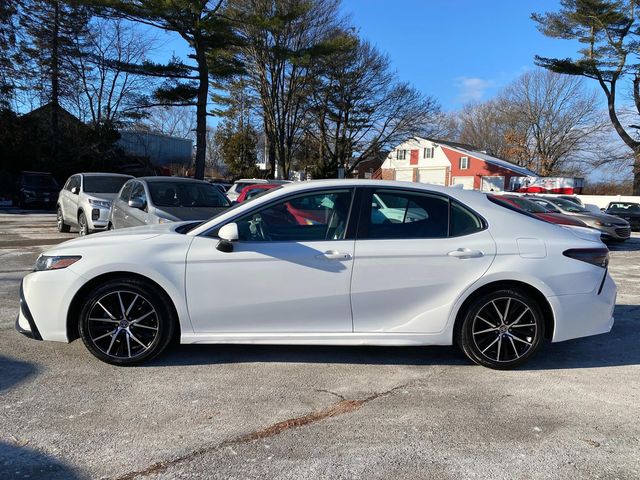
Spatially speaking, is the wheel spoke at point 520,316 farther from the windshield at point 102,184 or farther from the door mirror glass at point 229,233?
the windshield at point 102,184

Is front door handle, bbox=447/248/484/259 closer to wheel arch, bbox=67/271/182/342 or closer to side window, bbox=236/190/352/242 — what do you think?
side window, bbox=236/190/352/242

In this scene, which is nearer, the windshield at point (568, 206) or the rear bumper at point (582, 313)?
the rear bumper at point (582, 313)

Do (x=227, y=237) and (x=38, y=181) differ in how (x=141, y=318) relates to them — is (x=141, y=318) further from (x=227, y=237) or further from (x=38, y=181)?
(x=38, y=181)

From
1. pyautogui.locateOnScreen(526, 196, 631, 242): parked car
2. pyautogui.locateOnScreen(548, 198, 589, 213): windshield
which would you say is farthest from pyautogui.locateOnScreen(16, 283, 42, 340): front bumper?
pyautogui.locateOnScreen(548, 198, 589, 213): windshield

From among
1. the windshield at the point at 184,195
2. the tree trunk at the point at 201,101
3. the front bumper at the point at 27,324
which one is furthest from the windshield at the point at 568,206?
the tree trunk at the point at 201,101

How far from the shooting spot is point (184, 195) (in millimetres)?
8961

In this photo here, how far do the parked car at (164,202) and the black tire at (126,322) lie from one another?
3.71 meters

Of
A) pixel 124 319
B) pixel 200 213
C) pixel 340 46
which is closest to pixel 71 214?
pixel 200 213

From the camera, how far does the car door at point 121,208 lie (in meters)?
9.16

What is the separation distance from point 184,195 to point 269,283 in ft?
17.6

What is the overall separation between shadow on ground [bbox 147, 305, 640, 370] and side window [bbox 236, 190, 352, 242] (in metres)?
1.14

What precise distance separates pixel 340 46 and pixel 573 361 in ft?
92.3

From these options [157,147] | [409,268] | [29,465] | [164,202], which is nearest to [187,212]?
[164,202]

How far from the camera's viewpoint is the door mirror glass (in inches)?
157
